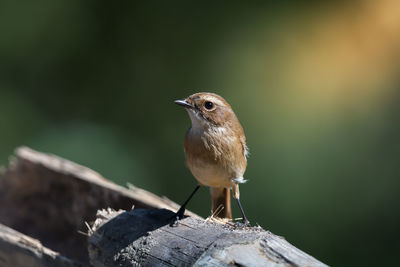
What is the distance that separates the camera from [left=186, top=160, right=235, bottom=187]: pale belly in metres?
3.61

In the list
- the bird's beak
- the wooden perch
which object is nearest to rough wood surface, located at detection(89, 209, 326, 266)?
the wooden perch

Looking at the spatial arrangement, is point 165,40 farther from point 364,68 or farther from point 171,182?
point 364,68

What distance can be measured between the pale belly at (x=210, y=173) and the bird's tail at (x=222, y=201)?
470 millimetres

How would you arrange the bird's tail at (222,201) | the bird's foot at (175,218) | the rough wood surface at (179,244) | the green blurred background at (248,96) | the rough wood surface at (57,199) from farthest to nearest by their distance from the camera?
the green blurred background at (248,96)
the rough wood surface at (57,199)
the bird's tail at (222,201)
the bird's foot at (175,218)
the rough wood surface at (179,244)

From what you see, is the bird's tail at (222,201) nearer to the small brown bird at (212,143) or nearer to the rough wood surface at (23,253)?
the small brown bird at (212,143)

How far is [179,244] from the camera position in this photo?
2980 millimetres

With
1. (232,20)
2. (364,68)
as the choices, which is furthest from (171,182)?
(364,68)

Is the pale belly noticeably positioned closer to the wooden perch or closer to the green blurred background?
the wooden perch

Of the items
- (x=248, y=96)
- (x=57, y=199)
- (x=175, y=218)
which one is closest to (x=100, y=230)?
(x=175, y=218)

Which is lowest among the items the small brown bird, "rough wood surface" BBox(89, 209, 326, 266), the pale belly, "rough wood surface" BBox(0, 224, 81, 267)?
"rough wood surface" BBox(0, 224, 81, 267)

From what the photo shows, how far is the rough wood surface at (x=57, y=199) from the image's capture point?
4371 millimetres

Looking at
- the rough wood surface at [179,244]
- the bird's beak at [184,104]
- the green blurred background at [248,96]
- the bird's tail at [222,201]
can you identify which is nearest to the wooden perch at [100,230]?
the rough wood surface at [179,244]

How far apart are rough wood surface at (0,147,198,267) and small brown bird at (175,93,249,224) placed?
77 centimetres

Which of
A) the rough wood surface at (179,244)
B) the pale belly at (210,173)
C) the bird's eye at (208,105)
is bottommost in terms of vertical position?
the rough wood surface at (179,244)
